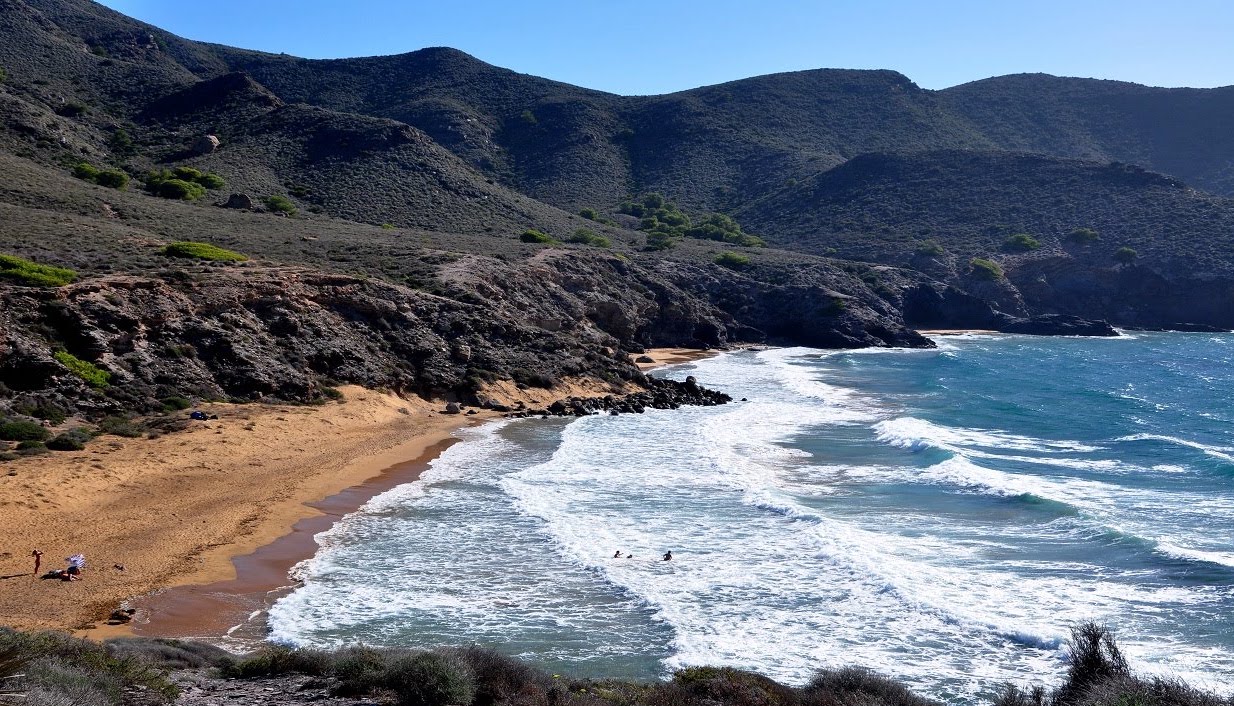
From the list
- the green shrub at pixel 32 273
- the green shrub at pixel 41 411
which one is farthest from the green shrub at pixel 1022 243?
the green shrub at pixel 41 411

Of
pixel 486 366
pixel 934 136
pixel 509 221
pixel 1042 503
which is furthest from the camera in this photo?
pixel 934 136

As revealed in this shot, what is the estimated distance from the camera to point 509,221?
71.1 meters

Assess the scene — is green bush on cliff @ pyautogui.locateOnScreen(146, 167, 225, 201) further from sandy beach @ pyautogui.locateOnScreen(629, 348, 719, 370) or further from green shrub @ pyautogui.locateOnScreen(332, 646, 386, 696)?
green shrub @ pyautogui.locateOnScreen(332, 646, 386, 696)

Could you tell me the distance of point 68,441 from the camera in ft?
70.1

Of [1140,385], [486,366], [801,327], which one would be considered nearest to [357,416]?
[486,366]

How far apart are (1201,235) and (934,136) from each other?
1664 inches

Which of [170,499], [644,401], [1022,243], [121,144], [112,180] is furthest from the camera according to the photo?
[1022,243]

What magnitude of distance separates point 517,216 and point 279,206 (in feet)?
64.7

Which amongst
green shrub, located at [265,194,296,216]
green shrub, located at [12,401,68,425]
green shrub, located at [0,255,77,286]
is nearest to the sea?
green shrub, located at [12,401,68,425]

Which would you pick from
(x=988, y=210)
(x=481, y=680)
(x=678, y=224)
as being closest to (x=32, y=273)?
(x=481, y=680)

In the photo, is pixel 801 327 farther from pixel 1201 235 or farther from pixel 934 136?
pixel 934 136

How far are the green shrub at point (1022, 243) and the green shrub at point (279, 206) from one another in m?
61.1

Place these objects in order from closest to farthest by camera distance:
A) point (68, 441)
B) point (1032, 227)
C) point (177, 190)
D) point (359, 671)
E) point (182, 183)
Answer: point (359, 671) < point (68, 441) < point (177, 190) < point (182, 183) < point (1032, 227)

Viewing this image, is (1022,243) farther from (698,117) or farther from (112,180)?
(112,180)
